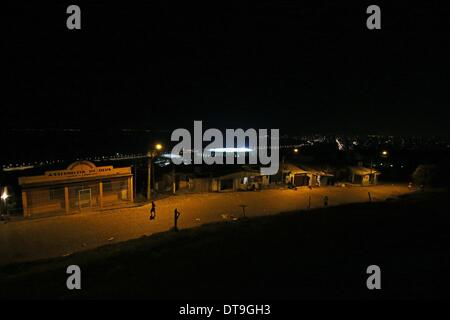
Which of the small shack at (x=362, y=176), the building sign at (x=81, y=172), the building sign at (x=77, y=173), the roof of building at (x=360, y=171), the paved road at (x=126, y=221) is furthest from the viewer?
the small shack at (x=362, y=176)

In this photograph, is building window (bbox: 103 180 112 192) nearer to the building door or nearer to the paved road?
the building door

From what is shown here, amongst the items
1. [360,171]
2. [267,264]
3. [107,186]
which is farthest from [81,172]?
[360,171]

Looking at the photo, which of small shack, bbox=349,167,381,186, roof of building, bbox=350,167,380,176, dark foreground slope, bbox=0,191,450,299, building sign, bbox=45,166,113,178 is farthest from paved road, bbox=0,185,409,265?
small shack, bbox=349,167,381,186

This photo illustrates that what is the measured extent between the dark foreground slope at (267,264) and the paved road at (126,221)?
8.69 ft

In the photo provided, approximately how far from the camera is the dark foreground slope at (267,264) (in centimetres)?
754

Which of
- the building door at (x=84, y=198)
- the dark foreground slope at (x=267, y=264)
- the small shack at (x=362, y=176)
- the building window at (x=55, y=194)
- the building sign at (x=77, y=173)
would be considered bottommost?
the small shack at (x=362, y=176)

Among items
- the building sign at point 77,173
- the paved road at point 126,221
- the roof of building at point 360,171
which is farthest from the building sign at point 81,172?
the roof of building at point 360,171

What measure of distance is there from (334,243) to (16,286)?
1029cm

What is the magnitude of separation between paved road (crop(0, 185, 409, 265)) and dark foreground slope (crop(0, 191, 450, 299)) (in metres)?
2.65

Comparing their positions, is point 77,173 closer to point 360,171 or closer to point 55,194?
point 55,194

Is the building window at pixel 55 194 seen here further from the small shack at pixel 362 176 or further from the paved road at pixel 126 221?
the small shack at pixel 362 176

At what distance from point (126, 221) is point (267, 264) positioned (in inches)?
507

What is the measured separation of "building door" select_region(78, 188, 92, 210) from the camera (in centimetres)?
2269

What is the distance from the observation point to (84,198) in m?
22.9
